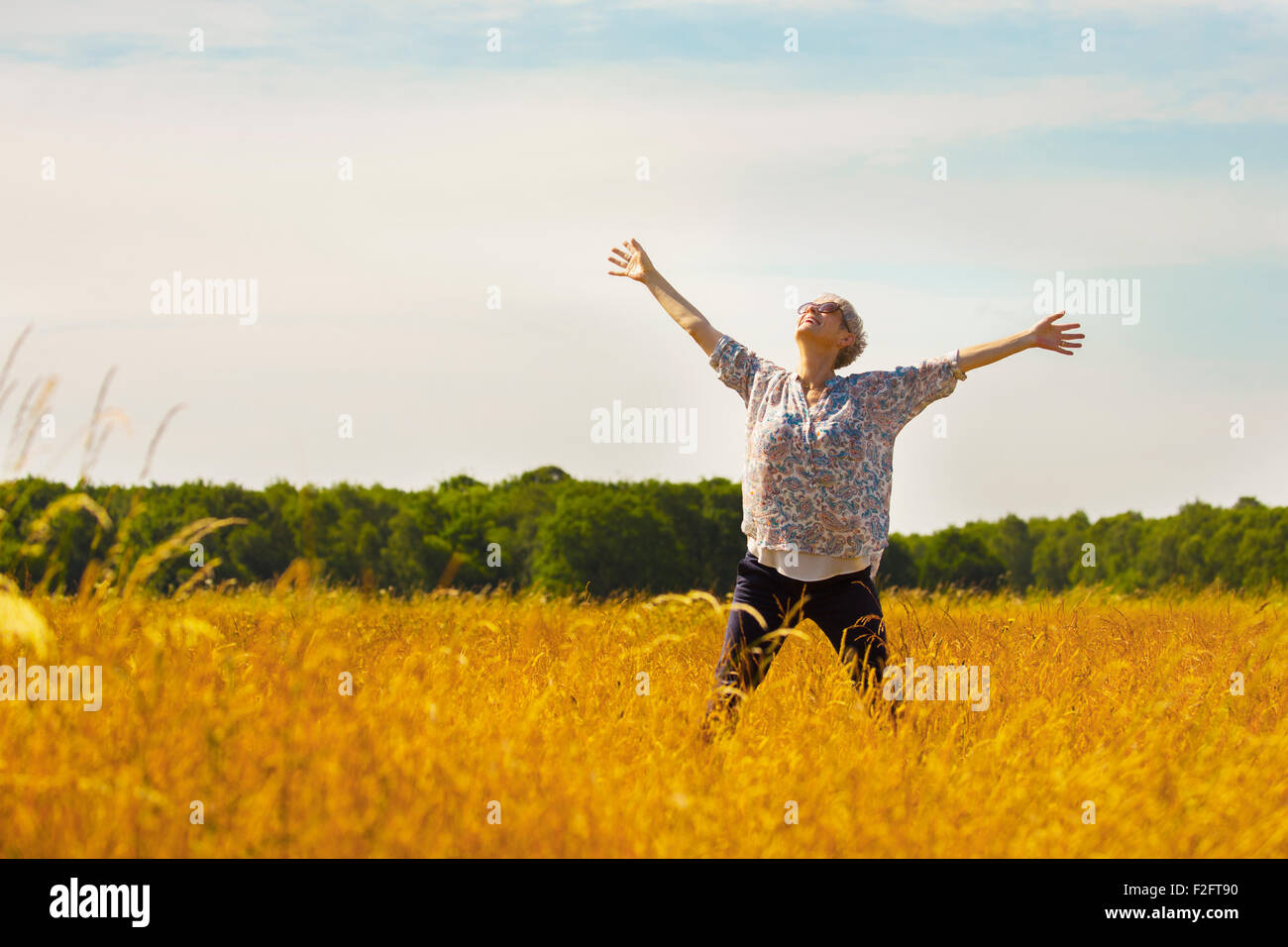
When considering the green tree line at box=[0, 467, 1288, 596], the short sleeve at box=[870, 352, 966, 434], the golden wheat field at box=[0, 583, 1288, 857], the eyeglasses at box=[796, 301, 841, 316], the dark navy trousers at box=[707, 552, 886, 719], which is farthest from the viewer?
the green tree line at box=[0, 467, 1288, 596]

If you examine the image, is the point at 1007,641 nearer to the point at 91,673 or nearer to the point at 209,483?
the point at 91,673

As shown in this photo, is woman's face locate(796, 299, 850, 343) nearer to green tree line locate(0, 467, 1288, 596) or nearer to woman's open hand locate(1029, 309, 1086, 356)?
woman's open hand locate(1029, 309, 1086, 356)

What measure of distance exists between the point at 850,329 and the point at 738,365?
0.51m

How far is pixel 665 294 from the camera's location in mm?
4730

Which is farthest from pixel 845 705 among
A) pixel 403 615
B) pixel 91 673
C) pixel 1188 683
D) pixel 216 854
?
pixel 403 615

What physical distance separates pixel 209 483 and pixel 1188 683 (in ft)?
149

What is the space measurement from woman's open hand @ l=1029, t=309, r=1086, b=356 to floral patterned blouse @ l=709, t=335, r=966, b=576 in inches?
13.8

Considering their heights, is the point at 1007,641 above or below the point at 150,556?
below

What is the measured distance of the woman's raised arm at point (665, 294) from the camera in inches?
181

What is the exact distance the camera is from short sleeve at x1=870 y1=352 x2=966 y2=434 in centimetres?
426

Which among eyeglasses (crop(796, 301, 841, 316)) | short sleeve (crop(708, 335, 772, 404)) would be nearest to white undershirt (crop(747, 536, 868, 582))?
short sleeve (crop(708, 335, 772, 404))

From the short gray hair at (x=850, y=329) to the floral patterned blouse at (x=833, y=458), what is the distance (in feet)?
0.87
